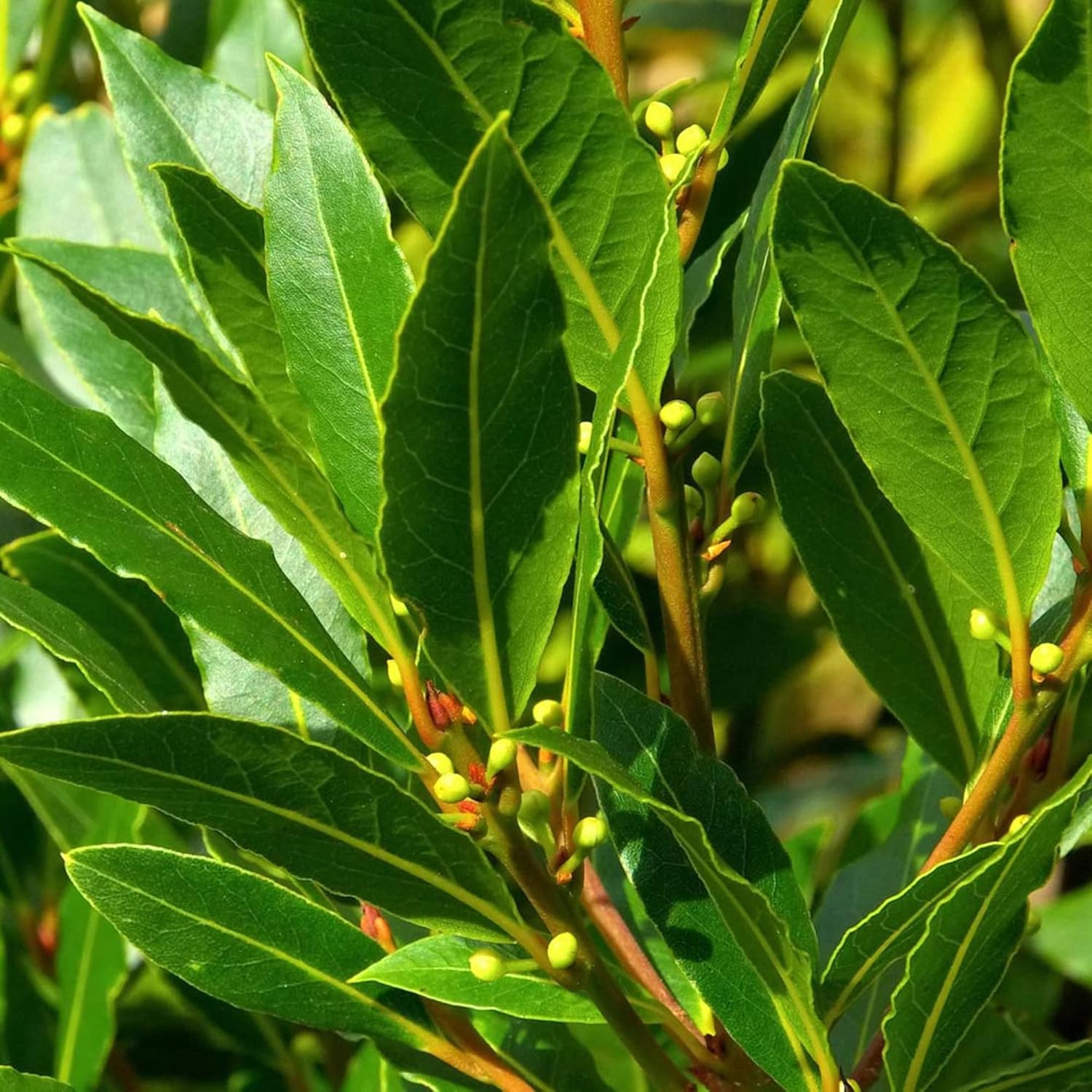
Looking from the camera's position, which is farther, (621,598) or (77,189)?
(77,189)

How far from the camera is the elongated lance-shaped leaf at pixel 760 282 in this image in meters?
0.83

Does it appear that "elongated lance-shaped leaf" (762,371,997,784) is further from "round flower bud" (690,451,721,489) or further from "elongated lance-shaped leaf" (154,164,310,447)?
"elongated lance-shaped leaf" (154,164,310,447)

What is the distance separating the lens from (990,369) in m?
0.78

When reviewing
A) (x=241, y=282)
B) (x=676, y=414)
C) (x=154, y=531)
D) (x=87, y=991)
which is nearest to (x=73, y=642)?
(x=154, y=531)

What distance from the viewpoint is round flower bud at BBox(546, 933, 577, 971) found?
81cm

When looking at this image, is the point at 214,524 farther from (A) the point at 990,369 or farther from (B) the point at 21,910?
(B) the point at 21,910

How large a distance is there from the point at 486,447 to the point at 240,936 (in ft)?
1.14

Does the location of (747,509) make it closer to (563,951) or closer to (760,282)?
(760,282)

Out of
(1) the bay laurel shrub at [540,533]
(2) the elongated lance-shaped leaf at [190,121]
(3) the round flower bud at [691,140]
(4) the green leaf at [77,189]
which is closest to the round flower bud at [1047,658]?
(1) the bay laurel shrub at [540,533]

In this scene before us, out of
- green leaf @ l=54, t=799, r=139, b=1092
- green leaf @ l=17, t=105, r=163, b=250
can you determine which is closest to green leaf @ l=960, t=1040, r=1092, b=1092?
green leaf @ l=54, t=799, r=139, b=1092

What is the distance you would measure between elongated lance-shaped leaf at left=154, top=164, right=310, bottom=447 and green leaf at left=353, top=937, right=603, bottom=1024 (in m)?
0.28

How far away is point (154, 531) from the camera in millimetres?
802

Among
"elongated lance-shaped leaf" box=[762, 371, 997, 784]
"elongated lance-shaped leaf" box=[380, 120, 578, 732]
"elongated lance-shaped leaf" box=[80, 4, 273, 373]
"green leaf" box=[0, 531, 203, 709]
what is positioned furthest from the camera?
"green leaf" box=[0, 531, 203, 709]

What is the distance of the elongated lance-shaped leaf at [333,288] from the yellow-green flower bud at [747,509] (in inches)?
7.8
